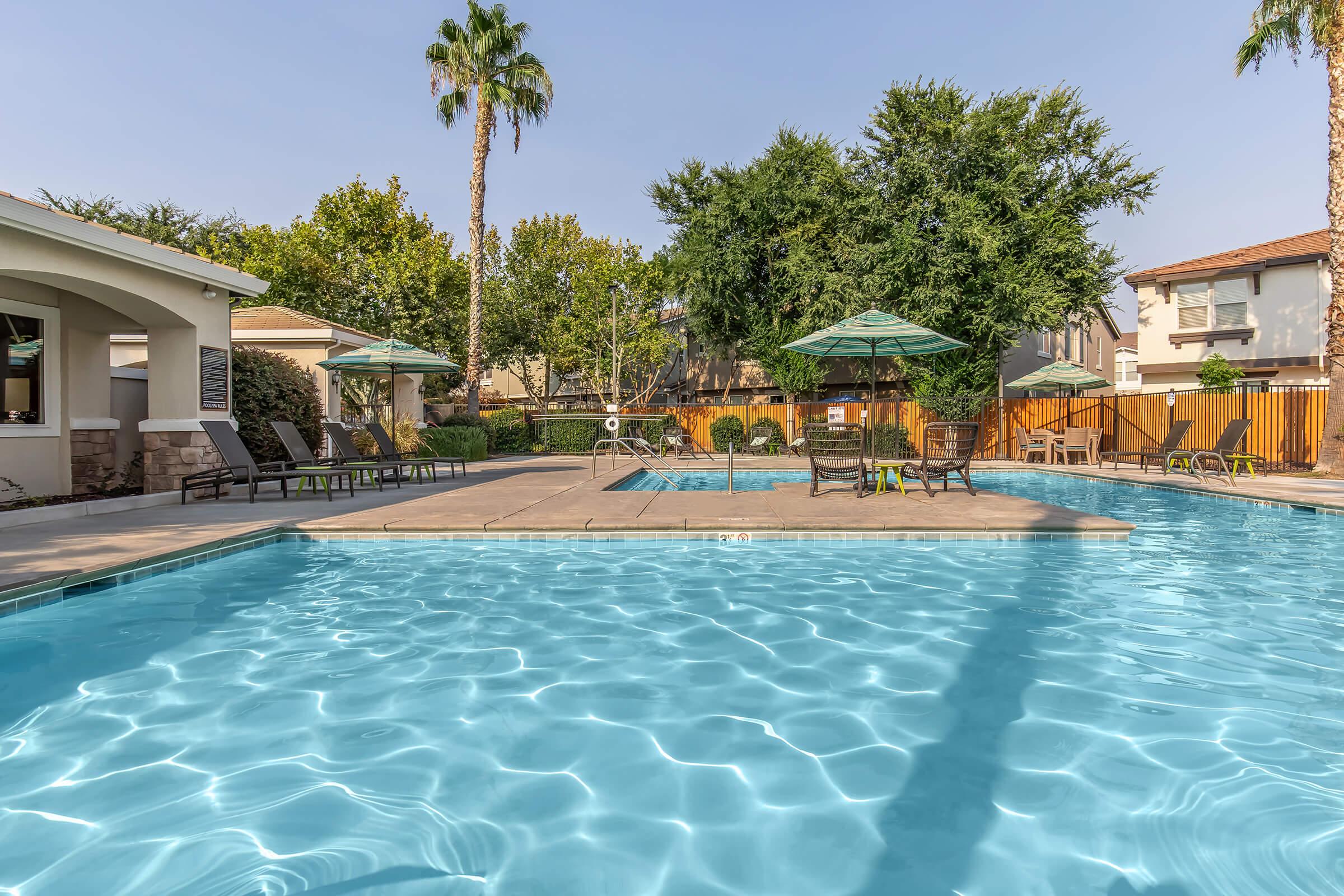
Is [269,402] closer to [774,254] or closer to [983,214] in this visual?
[774,254]

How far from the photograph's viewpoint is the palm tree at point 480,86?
21.0m

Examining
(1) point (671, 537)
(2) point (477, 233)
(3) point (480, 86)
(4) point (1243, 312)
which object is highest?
(3) point (480, 86)

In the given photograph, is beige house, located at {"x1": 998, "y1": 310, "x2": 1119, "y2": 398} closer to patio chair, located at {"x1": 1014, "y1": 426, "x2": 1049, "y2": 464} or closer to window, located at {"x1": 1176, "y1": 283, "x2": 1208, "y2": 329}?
window, located at {"x1": 1176, "y1": 283, "x2": 1208, "y2": 329}

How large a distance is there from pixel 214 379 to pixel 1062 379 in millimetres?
18905

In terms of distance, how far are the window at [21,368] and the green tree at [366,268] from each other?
15404mm

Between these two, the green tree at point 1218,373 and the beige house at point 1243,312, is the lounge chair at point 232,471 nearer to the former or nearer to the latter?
the green tree at point 1218,373

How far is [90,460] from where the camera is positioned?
10023mm

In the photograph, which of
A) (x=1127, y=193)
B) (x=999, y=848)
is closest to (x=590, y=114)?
(x=1127, y=193)

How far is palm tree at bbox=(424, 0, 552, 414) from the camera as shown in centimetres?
2098

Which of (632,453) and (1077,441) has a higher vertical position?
(1077,441)

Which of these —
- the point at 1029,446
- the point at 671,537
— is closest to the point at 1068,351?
the point at 1029,446

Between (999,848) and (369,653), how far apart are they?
3.39 m

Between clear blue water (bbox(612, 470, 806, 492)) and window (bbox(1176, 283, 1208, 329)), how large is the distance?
15230 millimetres

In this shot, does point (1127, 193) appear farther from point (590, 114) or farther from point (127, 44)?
point (127, 44)
